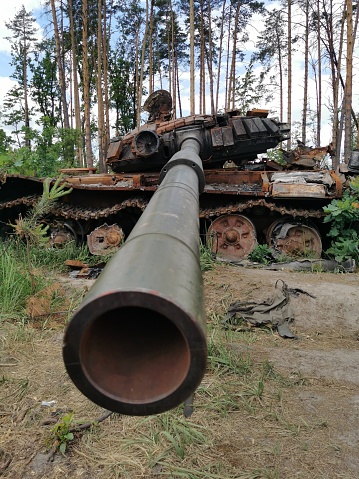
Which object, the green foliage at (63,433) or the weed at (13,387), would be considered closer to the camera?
the green foliage at (63,433)

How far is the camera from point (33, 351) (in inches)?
171

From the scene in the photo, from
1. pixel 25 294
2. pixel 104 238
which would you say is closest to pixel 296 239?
pixel 104 238

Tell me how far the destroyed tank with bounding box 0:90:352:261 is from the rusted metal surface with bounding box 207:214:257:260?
19 mm

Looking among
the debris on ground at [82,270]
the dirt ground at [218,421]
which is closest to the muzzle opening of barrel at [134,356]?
the dirt ground at [218,421]

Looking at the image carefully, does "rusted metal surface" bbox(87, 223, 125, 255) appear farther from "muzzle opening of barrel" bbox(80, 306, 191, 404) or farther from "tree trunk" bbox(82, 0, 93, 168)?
"tree trunk" bbox(82, 0, 93, 168)

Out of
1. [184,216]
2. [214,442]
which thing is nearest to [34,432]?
[214,442]

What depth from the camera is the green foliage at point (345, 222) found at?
8344 millimetres

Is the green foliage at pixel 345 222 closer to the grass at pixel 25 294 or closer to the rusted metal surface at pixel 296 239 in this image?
the rusted metal surface at pixel 296 239

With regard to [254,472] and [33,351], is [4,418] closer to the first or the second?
[33,351]

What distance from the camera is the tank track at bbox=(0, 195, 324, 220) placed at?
8.83 m

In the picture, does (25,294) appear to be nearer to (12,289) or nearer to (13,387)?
(12,289)

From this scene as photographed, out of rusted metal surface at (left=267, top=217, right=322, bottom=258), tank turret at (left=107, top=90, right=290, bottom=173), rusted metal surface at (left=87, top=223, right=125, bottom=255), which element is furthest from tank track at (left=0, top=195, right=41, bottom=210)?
rusted metal surface at (left=267, top=217, right=322, bottom=258)

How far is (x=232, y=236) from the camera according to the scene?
29.9 feet

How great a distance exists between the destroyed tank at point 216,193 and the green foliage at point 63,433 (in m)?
6.08
